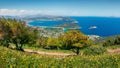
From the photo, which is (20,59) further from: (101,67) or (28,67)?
(101,67)

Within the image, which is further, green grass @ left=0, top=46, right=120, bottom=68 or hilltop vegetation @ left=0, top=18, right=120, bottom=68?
hilltop vegetation @ left=0, top=18, right=120, bottom=68

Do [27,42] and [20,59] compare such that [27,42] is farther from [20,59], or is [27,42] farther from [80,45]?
[20,59]

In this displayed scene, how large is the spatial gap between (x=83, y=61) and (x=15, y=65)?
371 centimetres

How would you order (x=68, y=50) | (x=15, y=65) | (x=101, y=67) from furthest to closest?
(x=68, y=50)
(x=101, y=67)
(x=15, y=65)

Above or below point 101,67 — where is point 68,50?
below

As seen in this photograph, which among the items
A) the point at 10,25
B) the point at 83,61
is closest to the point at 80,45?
the point at 10,25

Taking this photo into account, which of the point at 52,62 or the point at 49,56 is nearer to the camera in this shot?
the point at 52,62

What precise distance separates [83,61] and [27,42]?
31897 mm

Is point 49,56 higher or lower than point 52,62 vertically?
lower

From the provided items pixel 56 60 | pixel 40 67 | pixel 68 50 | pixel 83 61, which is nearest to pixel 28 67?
pixel 40 67

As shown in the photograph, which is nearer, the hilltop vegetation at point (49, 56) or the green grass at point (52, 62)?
the green grass at point (52, 62)

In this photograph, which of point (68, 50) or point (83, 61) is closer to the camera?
point (83, 61)

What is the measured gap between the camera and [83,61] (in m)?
15.5

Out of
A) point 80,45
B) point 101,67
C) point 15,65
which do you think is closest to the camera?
point 15,65
